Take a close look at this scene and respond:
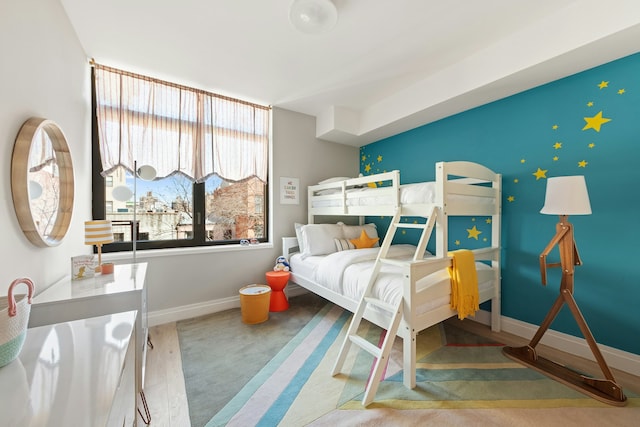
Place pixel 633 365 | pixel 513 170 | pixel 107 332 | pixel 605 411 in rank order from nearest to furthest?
1. pixel 107 332
2. pixel 605 411
3. pixel 633 365
4. pixel 513 170

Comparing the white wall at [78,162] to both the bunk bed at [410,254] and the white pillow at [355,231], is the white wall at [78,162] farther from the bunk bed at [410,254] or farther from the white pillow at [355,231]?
the white pillow at [355,231]

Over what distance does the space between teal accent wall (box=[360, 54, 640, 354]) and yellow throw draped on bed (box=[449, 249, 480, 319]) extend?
31.2 inches

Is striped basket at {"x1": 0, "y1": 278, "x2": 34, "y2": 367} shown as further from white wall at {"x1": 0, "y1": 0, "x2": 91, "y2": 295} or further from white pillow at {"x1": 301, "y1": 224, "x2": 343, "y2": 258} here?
white pillow at {"x1": 301, "y1": 224, "x2": 343, "y2": 258}

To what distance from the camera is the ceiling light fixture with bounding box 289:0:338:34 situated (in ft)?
5.60

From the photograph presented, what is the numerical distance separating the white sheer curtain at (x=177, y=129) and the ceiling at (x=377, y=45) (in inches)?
7.0

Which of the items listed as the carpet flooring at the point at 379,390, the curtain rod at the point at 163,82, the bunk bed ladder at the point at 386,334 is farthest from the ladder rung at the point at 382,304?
the curtain rod at the point at 163,82

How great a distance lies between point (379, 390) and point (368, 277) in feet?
2.59

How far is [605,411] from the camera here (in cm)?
153

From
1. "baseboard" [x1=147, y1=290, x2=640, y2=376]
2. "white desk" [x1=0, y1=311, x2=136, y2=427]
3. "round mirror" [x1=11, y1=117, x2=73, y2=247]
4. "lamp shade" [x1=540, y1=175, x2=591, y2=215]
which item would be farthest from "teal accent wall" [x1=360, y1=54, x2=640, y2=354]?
"round mirror" [x1=11, y1=117, x2=73, y2=247]

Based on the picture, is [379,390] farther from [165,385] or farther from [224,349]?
[165,385]

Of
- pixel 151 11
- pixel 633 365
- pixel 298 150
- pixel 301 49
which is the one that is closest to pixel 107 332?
pixel 151 11

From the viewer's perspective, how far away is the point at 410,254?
290cm

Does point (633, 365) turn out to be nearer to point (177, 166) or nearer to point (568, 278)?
point (568, 278)

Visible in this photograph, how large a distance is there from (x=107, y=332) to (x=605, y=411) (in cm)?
268
